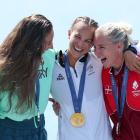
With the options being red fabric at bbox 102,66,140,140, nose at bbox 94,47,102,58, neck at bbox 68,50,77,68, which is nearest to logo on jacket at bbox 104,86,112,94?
red fabric at bbox 102,66,140,140

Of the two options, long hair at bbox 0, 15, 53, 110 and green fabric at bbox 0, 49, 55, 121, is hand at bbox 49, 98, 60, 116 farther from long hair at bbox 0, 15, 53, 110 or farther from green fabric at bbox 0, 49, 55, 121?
long hair at bbox 0, 15, 53, 110

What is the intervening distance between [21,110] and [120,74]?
135 centimetres

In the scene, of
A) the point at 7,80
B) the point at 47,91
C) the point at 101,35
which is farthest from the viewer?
the point at 101,35

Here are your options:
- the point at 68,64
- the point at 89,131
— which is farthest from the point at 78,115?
the point at 68,64

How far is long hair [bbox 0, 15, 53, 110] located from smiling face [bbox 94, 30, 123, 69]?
0.94 metres

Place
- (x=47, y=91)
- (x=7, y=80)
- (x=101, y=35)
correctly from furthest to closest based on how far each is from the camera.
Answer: (x=101, y=35), (x=47, y=91), (x=7, y=80)

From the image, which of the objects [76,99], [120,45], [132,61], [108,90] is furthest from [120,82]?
[76,99]

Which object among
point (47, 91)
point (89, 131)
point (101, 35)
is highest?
point (101, 35)

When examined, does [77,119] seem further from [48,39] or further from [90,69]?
[48,39]

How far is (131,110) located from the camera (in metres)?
5.99

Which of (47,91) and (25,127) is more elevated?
(47,91)

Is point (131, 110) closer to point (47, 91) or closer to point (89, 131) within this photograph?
point (89, 131)

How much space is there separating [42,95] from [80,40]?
0.90 m

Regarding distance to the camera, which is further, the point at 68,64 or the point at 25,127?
the point at 68,64
